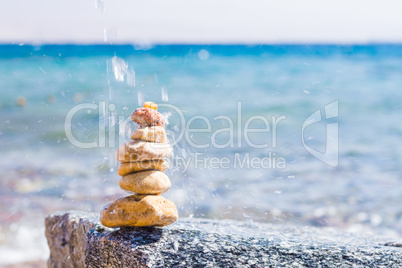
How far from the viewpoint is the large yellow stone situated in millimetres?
2361

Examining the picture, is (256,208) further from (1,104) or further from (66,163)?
(1,104)

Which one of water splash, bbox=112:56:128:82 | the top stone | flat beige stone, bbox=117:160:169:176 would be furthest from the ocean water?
flat beige stone, bbox=117:160:169:176

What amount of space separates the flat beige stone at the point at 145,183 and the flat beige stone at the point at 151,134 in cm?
20

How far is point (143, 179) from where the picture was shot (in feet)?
7.93

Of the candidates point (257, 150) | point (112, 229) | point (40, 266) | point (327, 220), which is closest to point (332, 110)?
point (257, 150)

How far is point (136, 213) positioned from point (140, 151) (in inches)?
14.0

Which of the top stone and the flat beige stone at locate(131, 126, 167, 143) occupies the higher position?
the top stone

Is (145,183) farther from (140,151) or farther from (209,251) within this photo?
(209,251)

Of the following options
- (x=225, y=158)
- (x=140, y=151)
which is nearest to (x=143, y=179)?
(x=140, y=151)

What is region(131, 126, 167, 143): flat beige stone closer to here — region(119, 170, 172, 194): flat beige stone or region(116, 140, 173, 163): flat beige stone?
region(116, 140, 173, 163): flat beige stone

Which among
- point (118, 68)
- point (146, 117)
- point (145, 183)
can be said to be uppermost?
point (118, 68)

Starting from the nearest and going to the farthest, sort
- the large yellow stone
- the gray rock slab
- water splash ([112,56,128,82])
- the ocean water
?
the gray rock slab → the large yellow stone → water splash ([112,56,128,82]) → the ocean water

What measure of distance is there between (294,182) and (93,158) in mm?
3750

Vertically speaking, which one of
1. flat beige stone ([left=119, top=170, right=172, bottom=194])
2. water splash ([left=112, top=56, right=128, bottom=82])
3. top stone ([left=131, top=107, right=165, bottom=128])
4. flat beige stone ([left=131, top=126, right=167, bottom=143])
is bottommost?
flat beige stone ([left=119, top=170, right=172, bottom=194])
